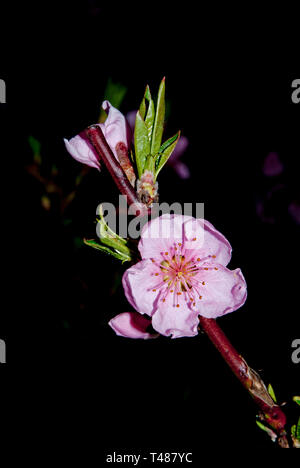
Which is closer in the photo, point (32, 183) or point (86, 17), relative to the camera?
point (32, 183)

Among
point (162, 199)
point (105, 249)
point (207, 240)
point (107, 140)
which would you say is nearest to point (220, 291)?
point (207, 240)

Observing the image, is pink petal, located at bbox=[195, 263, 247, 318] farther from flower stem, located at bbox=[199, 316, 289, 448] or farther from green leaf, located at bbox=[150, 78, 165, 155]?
green leaf, located at bbox=[150, 78, 165, 155]

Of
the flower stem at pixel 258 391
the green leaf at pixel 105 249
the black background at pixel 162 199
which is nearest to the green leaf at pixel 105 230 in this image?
the green leaf at pixel 105 249

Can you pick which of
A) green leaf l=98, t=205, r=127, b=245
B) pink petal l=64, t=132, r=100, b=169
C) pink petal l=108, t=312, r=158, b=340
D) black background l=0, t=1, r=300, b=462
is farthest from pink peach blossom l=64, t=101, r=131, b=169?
black background l=0, t=1, r=300, b=462

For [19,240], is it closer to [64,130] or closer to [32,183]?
[32,183]

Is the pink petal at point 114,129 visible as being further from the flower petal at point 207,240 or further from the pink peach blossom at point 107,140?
the flower petal at point 207,240

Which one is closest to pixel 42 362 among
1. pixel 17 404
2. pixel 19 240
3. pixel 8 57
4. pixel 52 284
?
pixel 17 404
